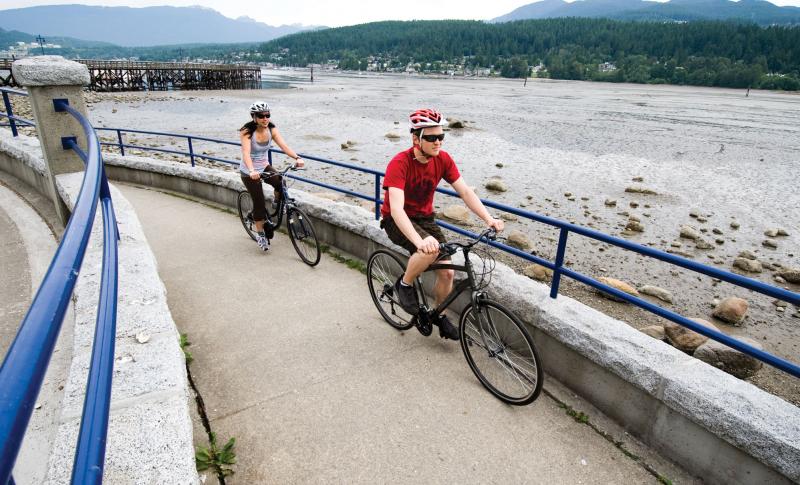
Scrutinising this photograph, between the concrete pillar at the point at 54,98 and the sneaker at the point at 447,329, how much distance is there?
4769 millimetres

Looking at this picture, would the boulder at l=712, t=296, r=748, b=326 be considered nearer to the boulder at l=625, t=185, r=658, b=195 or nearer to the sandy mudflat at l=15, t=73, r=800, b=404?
the sandy mudflat at l=15, t=73, r=800, b=404

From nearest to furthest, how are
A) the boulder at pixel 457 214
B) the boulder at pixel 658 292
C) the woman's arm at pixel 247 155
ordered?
the woman's arm at pixel 247 155
the boulder at pixel 658 292
the boulder at pixel 457 214

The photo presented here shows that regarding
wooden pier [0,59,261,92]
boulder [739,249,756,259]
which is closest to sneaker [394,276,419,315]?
boulder [739,249,756,259]

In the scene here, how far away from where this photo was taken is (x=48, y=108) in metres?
5.36

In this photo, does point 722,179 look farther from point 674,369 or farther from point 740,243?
point 674,369

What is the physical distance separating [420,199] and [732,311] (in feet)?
26.0

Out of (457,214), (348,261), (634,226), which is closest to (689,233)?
(634,226)

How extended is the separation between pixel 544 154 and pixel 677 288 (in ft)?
54.3

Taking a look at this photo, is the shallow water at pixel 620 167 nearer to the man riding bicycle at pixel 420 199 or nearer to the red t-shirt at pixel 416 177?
the man riding bicycle at pixel 420 199

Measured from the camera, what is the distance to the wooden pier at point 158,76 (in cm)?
6988

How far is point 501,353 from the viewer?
3723 millimetres

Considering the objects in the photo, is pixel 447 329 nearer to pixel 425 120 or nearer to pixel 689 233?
pixel 425 120

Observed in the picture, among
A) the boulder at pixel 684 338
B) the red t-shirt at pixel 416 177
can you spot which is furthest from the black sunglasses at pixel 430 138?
the boulder at pixel 684 338

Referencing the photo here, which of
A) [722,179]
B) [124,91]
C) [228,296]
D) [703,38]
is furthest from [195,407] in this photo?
[703,38]
